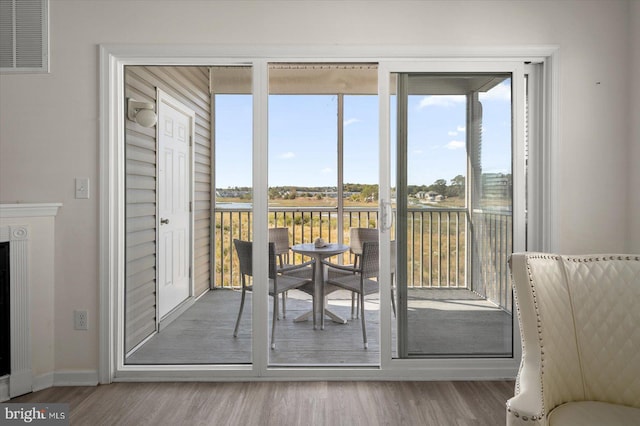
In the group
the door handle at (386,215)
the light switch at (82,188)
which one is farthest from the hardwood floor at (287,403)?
the light switch at (82,188)

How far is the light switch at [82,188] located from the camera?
2.63 m

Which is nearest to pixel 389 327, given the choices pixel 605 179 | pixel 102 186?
pixel 605 179

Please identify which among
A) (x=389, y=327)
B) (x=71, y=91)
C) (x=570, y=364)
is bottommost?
(x=389, y=327)

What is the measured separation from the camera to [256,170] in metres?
2.72

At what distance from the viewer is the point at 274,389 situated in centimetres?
258

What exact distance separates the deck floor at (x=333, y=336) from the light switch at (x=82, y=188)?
115 cm

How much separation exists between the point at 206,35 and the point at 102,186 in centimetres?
115

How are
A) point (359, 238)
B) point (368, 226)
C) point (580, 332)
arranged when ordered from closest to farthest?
1. point (580, 332)
2. point (359, 238)
3. point (368, 226)

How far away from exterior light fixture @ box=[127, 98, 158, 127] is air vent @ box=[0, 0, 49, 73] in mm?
568

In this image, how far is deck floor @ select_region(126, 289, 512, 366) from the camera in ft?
9.05

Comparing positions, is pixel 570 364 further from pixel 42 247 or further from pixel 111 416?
pixel 42 247

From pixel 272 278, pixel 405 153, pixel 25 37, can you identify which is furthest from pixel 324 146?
pixel 25 37

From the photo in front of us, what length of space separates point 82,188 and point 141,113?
799 millimetres

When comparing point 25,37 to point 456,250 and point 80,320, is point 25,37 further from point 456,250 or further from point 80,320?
point 456,250
